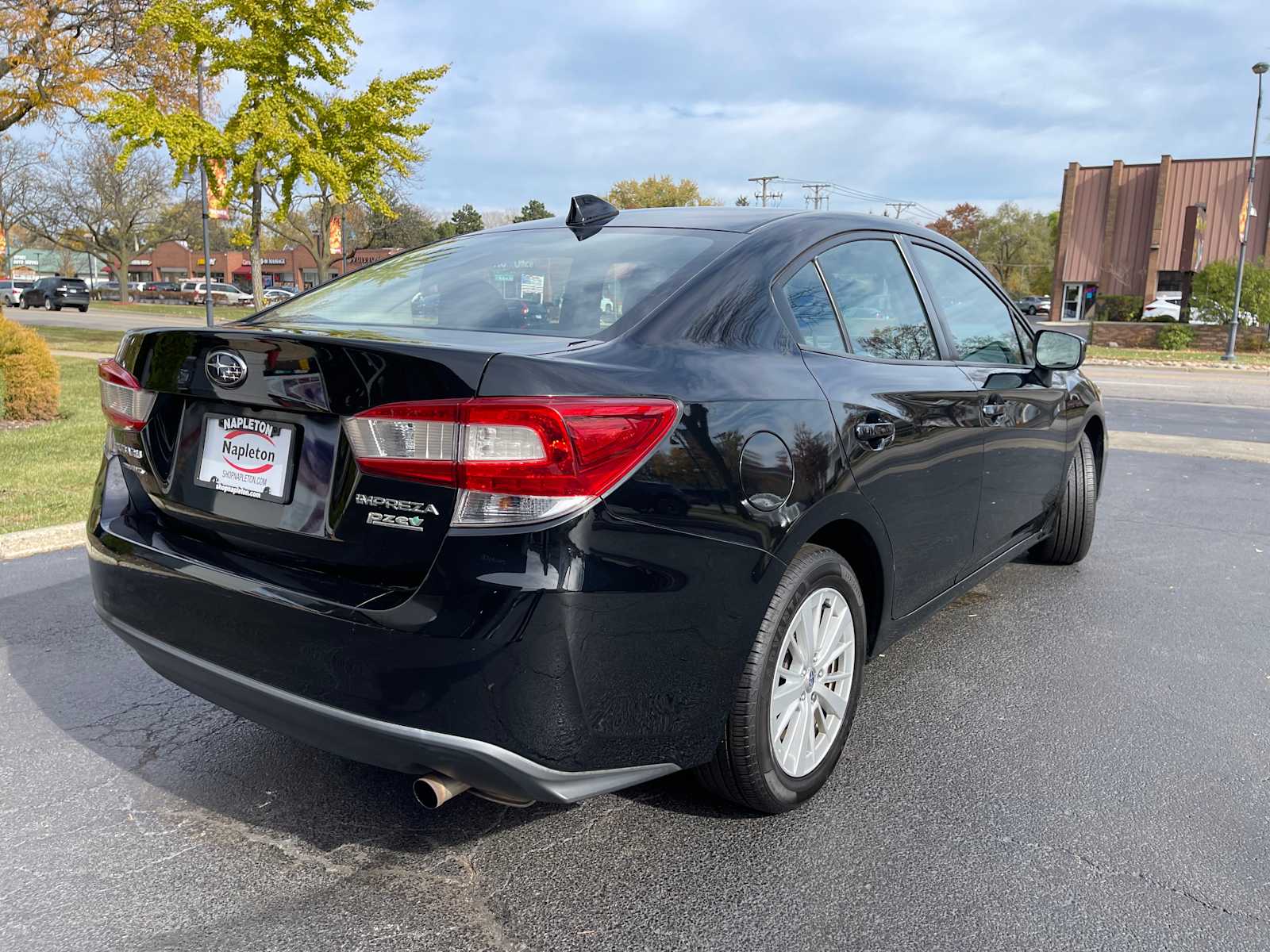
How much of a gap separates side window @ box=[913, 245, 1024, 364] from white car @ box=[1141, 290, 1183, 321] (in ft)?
137

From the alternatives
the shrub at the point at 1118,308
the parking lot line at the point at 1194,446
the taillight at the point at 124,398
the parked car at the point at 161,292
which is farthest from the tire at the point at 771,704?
the parked car at the point at 161,292

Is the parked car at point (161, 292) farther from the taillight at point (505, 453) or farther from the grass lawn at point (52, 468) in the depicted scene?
the taillight at point (505, 453)

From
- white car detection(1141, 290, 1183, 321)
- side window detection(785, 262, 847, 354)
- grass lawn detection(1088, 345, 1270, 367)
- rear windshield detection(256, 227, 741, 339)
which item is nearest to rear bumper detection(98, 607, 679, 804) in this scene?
rear windshield detection(256, 227, 741, 339)

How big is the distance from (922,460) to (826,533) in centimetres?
58

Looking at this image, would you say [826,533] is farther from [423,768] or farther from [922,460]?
[423,768]

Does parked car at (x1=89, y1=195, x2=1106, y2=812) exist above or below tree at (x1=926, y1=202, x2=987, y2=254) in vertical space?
below

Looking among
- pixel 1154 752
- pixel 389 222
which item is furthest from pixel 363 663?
pixel 389 222

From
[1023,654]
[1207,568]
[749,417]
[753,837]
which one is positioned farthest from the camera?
[1207,568]

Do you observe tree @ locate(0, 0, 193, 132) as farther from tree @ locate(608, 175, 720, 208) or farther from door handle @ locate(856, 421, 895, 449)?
tree @ locate(608, 175, 720, 208)

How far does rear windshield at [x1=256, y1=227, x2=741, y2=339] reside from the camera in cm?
258

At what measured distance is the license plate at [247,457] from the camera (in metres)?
2.24

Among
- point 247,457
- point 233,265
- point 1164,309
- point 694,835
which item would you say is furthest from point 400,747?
point 233,265

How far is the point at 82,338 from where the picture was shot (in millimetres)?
23922

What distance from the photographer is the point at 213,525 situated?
2391mm
